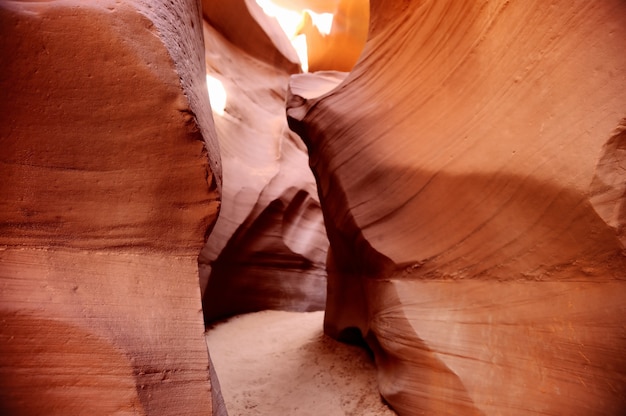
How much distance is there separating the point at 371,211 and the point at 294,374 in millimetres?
1390

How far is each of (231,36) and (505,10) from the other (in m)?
5.65

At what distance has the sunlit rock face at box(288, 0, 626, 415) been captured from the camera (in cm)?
158

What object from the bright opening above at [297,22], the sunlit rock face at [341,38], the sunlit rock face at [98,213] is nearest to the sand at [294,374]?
the sunlit rock face at [98,213]

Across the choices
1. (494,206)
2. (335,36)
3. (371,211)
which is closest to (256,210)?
(371,211)

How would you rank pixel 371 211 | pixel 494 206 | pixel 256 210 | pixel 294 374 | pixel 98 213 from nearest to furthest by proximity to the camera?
pixel 98 213
pixel 494 206
pixel 371 211
pixel 294 374
pixel 256 210

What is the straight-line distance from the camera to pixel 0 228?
124cm

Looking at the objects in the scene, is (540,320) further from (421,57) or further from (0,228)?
(0,228)

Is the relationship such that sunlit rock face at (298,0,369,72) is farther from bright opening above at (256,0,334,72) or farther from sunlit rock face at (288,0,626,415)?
sunlit rock face at (288,0,626,415)

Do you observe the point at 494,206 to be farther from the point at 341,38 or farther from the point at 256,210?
the point at 341,38

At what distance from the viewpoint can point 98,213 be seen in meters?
1.38

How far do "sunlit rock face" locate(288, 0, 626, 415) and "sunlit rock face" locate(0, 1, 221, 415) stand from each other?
4.34 ft

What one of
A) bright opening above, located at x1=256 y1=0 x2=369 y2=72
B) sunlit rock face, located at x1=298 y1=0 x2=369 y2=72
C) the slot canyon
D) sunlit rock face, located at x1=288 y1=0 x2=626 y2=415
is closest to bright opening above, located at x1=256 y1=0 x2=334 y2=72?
bright opening above, located at x1=256 y1=0 x2=369 y2=72

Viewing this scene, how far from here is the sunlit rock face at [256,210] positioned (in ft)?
16.2

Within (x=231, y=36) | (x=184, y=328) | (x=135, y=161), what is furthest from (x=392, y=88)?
(x=231, y=36)
